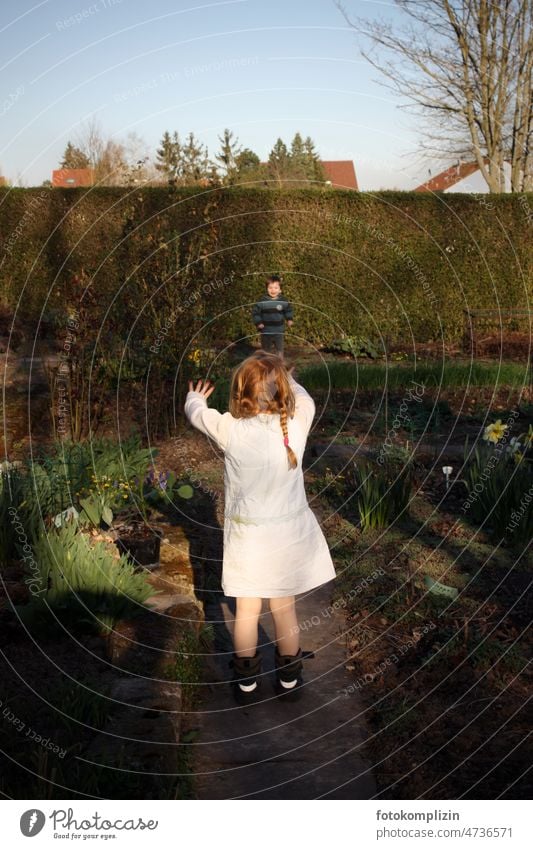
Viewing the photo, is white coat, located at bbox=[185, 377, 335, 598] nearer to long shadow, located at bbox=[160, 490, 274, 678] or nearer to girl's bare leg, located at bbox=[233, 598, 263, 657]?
girl's bare leg, located at bbox=[233, 598, 263, 657]

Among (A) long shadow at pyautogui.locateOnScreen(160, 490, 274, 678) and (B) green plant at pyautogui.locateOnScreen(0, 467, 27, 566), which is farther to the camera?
(A) long shadow at pyautogui.locateOnScreen(160, 490, 274, 678)

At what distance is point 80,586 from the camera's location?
371cm

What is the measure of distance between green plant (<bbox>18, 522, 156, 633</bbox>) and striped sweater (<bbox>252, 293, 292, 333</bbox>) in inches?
339

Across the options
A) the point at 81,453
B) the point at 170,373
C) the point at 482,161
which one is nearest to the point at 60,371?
the point at 170,373

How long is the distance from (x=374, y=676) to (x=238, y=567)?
0.86 metres

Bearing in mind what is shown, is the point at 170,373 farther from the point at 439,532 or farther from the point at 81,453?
the point at 439,532

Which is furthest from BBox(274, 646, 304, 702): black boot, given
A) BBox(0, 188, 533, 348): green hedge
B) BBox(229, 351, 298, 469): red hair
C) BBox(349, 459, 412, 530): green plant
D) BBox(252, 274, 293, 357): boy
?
BBox(0, 188, 533, 348): green hedge

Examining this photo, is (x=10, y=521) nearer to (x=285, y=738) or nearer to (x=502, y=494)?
(x=285, y=738)

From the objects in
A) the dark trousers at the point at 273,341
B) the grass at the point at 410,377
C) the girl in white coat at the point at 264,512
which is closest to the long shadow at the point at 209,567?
the girl in white coat at the point at 264,512

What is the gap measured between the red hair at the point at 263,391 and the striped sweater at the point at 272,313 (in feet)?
28.2

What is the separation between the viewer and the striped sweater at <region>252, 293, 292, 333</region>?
12359 mm

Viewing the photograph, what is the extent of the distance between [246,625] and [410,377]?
24.4 feet

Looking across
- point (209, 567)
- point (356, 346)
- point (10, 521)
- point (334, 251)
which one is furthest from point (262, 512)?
point (334, 251)

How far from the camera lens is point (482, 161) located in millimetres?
20734
